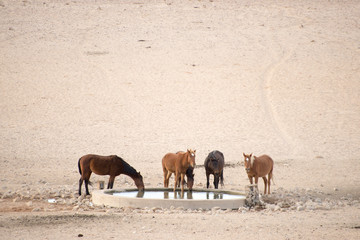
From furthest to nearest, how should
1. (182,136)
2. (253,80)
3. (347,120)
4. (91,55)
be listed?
(91,55) < (253,80) < (347,120) < (182,136)

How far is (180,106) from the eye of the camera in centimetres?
3825

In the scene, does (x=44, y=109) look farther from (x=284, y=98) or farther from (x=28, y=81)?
(x=284, y=98)

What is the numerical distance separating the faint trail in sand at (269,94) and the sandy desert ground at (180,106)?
5.2 inches

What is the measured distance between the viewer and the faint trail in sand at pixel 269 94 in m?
32.9

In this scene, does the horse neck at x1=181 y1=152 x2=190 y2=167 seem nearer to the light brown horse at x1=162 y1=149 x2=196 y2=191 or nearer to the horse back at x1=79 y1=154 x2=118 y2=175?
the light brown horse at x1=162 y1=149 x2=196 y2=191

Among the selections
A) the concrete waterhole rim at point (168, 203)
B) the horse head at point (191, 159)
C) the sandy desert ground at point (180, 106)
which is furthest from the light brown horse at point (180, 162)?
the sandy desert ground at point (180, 106)

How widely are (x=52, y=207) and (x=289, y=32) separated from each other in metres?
42.5

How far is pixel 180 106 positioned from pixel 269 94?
18.5 feet

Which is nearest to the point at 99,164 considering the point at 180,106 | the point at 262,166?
the point at 262,166

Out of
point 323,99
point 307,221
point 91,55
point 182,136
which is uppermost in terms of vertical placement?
point 91,55

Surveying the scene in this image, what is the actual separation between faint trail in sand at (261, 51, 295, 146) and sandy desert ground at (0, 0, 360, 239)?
0.43ft

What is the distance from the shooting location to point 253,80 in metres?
42.1

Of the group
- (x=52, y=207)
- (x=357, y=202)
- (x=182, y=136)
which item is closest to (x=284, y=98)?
(x=182, y=136)

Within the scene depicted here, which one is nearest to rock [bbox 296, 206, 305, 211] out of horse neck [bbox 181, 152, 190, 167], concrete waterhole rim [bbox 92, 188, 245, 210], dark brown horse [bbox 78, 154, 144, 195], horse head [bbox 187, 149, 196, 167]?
concrete waterhole rim [bbox 92, 188, 245, 210]
